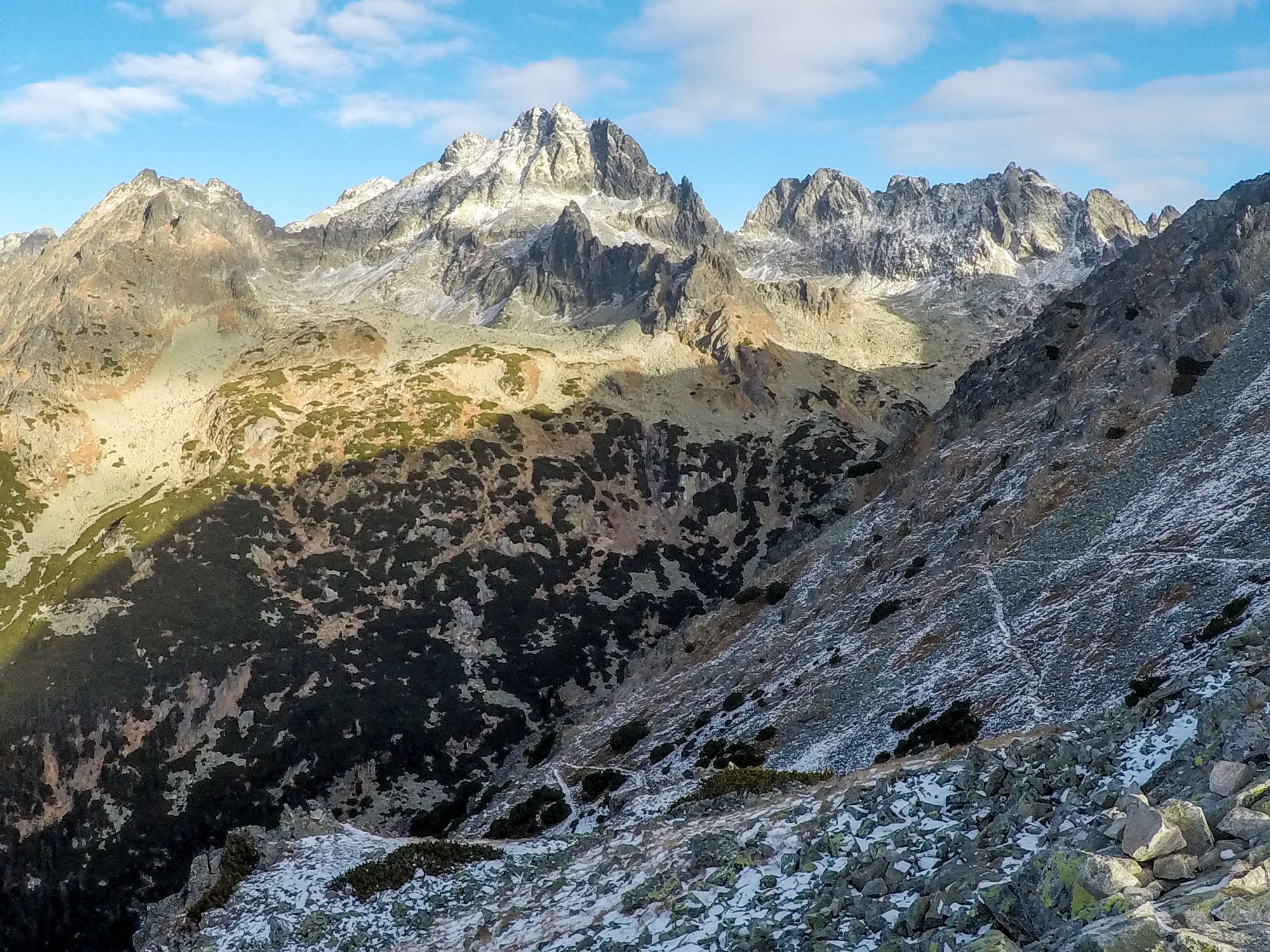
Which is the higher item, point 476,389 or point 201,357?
point 201,357

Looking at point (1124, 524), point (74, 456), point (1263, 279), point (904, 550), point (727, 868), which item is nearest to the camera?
point (727, 868)

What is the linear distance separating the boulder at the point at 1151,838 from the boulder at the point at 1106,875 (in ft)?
0.71

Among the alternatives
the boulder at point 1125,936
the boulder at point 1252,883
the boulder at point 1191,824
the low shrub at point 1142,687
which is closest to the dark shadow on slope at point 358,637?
the low shrub at point 1142,687

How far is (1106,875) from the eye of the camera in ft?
36.6

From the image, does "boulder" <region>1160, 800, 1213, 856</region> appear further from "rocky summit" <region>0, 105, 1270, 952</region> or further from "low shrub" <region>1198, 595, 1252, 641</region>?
"low shrub" <region>1198, 595, 1252, 641</region>

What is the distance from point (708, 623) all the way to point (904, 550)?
1754 centimetres

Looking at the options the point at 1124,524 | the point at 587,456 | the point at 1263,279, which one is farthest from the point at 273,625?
the point at 1263,279

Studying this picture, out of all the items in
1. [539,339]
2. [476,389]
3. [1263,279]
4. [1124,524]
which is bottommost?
[1124,524]

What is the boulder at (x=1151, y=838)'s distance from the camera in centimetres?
1155

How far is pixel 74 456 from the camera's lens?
121375mm

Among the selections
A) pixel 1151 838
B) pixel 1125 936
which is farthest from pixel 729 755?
pixel 1125 936

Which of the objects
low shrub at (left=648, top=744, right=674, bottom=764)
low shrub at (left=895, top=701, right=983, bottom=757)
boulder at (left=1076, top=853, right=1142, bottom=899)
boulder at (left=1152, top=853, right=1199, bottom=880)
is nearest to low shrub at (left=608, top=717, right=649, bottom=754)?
low shrub at (left=648, top=744, right=674, bottom=764)

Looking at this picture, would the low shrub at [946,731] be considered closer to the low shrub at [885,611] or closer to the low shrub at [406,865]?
the low shrub at [885,611]

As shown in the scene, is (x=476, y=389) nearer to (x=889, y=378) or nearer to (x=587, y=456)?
(x=587, y=456)
